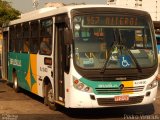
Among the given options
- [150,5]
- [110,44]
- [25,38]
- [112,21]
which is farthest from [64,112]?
[150,5]

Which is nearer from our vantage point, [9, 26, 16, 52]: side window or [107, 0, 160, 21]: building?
[9, 26, 16, 52]: side window

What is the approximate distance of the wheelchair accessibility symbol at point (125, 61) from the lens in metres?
10.8

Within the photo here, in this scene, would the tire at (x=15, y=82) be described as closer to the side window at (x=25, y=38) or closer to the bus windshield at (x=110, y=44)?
the side window at (x=25, y=38)

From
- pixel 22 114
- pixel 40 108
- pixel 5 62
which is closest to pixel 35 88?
pixel 40 108

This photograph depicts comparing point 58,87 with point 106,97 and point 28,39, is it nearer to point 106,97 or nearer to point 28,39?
point 106,97

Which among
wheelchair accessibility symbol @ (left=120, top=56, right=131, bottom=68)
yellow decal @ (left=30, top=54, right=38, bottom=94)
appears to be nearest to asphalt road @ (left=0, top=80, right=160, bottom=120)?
yellow decal @ (left=30, top=54, right=38, bottom=94)

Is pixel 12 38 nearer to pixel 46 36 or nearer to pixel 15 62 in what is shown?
pixel 15 62

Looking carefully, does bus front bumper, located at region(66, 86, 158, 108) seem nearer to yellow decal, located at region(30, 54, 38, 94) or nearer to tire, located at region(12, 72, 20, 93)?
yellow decal, located at region(30, 54, 38, 94)

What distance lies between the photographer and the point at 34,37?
14031 mm

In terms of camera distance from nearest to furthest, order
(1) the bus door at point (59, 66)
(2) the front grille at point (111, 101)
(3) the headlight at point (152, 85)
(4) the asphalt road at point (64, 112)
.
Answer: (2) the front grille at point (111, 101), (3) the headlight at point (152, 85), (4) the asphalt road at point (64, 112), (1) the bus door at point (59, 66)

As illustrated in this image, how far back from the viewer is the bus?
10.6 m

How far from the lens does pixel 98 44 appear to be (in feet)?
35.4

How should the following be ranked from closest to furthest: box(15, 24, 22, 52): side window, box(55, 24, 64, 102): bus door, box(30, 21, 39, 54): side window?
box(55, 24, 64, 102): bus door → box(30, 21, 39, 54): side window → box(15, 24, 22, 52): side window

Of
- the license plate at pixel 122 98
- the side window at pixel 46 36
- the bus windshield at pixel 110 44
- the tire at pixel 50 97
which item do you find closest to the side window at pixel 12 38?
the side window at pixel 46 36
